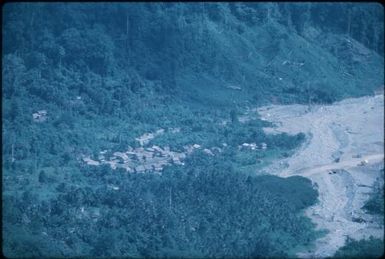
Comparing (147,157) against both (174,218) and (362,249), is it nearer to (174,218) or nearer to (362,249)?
(174,218)

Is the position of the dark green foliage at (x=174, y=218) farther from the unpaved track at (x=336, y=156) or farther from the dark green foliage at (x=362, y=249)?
the dark green foliage at (x=362, y=249)

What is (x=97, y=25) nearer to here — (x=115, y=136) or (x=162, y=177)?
(x=115, y=136)

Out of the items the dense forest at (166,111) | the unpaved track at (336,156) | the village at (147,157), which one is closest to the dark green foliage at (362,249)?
the unpaved track at (336,156)

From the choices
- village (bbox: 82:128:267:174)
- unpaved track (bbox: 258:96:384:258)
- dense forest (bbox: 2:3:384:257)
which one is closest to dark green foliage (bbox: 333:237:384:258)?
unpaved track (bbox: 258:96:384:258)

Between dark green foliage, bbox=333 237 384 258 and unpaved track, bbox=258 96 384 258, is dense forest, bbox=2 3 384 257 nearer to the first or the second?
unpaved track, bbox=258 96 384 258

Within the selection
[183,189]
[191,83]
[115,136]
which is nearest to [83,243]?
[183,189]
